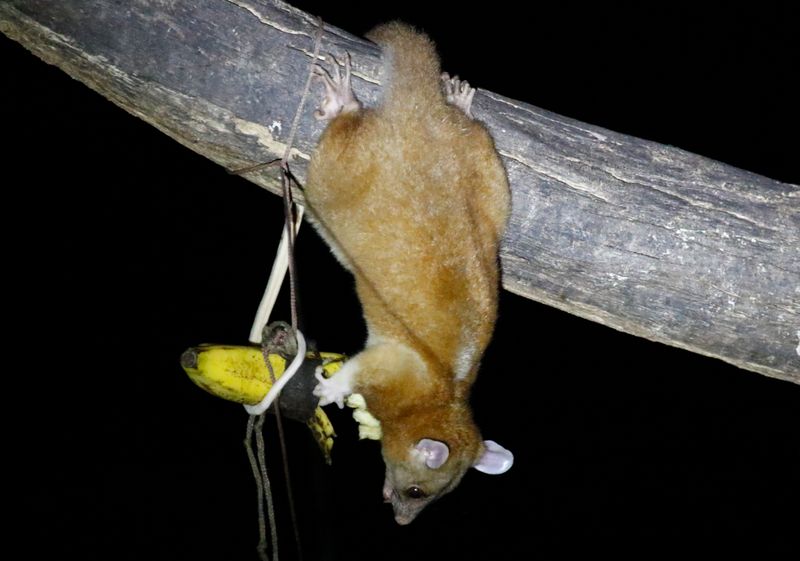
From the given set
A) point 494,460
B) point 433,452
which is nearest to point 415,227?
point 433,452

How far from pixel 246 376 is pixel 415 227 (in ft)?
2.50

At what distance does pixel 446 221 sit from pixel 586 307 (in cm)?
85

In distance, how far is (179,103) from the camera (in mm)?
2611

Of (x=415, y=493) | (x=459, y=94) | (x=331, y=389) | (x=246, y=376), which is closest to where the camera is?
(x=246, y=376)

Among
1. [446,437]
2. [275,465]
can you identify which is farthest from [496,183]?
[275,465]

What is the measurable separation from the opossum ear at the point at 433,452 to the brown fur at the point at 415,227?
2.8 inches

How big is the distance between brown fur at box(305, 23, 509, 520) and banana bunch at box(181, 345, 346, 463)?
0.95 ft

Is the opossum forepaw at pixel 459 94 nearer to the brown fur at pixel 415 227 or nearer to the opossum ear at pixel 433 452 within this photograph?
the brown fur at pixel 415 227

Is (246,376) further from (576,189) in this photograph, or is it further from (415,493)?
(576,189)

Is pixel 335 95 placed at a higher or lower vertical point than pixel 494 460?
higher

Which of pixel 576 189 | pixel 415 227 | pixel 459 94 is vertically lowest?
pixel 415 227

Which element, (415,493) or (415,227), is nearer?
(415,227)

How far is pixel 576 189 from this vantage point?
2.86 metres

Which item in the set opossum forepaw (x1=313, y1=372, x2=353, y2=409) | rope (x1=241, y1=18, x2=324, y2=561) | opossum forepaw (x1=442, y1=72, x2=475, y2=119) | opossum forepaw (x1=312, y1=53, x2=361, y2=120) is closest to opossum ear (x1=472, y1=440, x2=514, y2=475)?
opossum forepaw (x1=313, y1=372, x2=353, y2=409)
